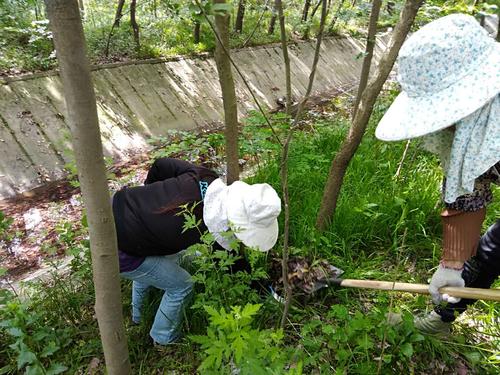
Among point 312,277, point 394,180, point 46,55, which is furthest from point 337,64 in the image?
point 312,277

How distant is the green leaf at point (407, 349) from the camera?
6.37ft

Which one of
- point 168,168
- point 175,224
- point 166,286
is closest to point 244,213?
point 175,224

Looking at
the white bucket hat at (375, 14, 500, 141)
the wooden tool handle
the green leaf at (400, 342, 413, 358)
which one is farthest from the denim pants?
the white bucket hat at (375, 14, 500, 141)

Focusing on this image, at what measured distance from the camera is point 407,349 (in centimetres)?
196

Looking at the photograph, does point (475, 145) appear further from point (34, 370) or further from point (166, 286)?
point (34, 370)

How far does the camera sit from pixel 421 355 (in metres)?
2.20

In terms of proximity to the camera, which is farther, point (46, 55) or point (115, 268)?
point (46, 55)

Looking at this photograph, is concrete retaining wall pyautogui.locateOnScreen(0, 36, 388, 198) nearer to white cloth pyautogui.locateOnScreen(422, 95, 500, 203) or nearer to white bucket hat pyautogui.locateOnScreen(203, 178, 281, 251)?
white bucket hat pyautogui.locateOnScreen(203, 178, 281, 251)

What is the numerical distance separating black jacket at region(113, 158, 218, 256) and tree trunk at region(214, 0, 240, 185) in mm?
453

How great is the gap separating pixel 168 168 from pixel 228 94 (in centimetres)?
62

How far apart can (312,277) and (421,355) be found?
0.73 m

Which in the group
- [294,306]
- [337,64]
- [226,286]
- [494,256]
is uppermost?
[494,256]

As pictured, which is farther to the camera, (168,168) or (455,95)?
(168,168)

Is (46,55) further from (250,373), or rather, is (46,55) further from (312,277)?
(250,373)
